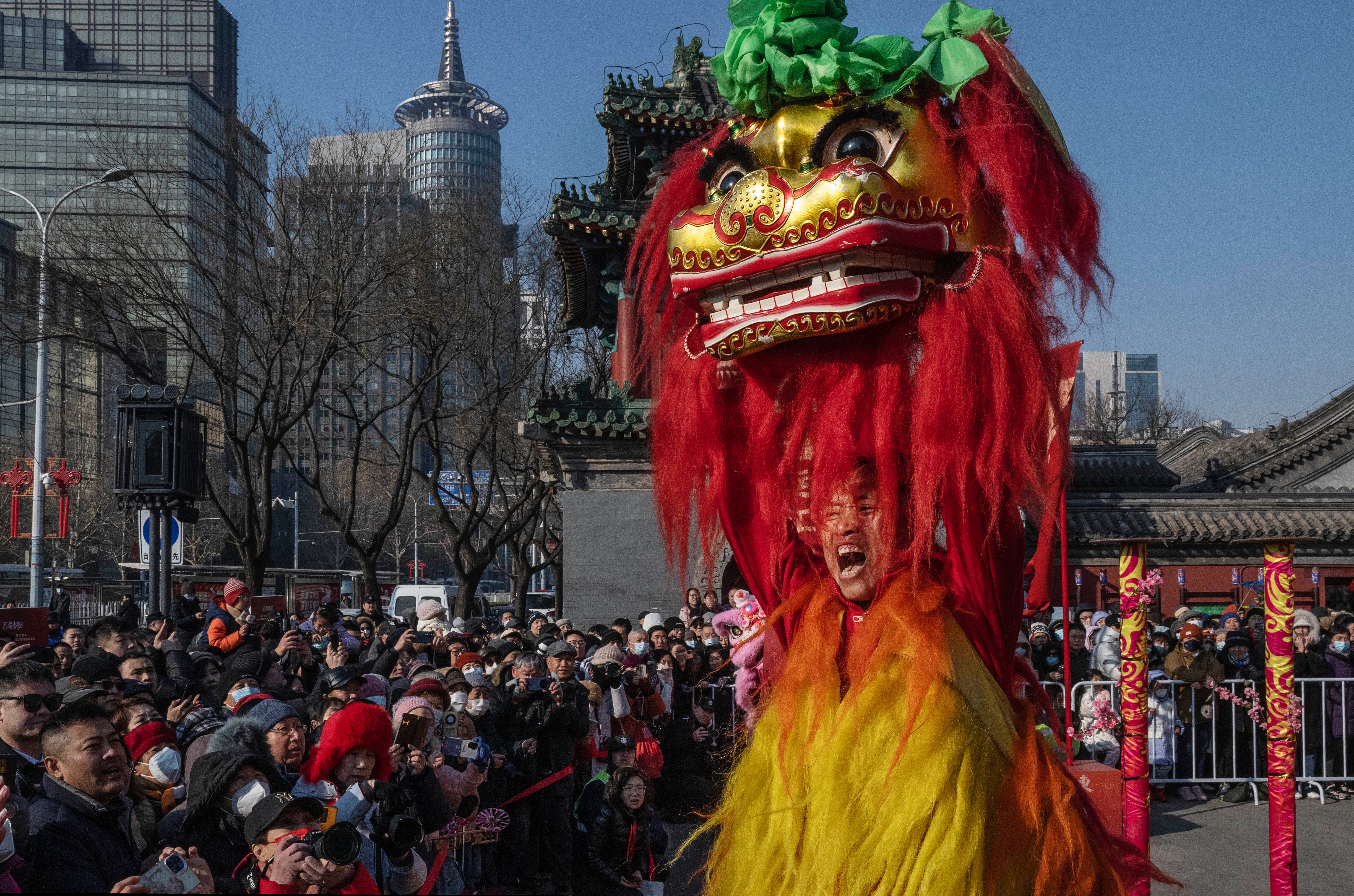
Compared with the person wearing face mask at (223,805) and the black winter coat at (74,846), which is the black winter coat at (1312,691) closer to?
the person wearing face mask at (223,805)

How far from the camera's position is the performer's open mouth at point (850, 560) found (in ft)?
9.77

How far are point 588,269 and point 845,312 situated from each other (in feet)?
52.4

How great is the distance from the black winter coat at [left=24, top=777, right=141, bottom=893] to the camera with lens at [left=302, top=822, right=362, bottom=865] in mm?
588

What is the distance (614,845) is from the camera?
20.9ft

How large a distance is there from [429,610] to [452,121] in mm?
127048

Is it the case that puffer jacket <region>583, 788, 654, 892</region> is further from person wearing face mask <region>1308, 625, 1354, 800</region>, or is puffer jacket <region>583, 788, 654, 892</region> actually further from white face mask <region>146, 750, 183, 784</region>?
person wearing face mask <region>1308, 625, 1354, 800</region>

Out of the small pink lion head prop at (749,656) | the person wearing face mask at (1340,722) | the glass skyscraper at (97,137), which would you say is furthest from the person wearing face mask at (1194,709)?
the glass skyscraper at (97,137)

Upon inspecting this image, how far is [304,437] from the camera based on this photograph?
59.5 meters

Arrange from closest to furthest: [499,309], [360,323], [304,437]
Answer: [360,323]
[499,309]
[304,437]

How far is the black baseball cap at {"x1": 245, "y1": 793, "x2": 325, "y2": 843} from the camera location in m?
3.29

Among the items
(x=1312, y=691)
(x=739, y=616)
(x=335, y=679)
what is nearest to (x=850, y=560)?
(x=335, y=679)

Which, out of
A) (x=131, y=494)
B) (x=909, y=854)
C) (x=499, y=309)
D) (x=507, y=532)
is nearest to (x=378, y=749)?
(x=909, y=854)

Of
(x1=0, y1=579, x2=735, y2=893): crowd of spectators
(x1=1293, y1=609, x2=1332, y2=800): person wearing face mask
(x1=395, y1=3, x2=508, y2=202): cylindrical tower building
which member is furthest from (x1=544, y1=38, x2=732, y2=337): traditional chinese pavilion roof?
(x1=395, y1=3, x2=508, y2=202): cylindrical tower building

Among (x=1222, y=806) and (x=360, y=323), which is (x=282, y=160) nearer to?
(x=360, y=323)
